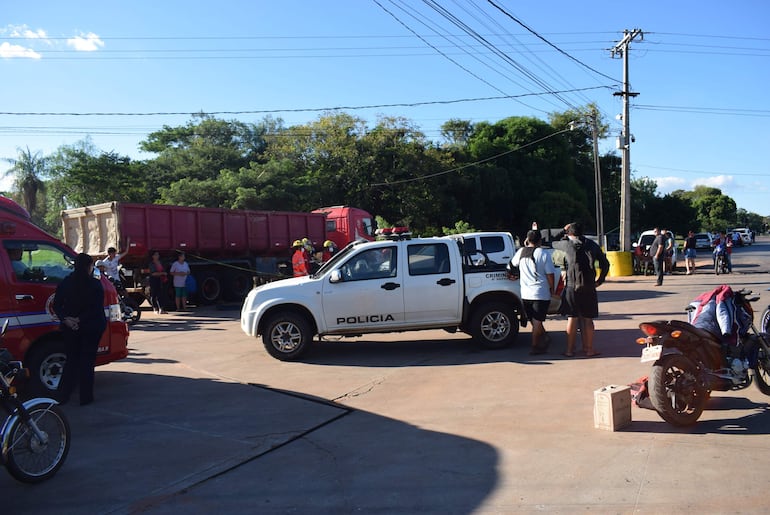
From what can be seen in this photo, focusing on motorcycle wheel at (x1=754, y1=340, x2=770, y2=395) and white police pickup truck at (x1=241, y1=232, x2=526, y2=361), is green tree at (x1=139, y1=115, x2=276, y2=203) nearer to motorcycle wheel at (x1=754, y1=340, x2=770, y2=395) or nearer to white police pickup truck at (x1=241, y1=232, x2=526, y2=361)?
white police pickup truck at (x1=241, y1=232, x2=526, y2=361)

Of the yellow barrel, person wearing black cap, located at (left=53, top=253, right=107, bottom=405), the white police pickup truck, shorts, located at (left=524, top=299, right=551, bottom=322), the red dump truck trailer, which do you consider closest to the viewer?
person wearing black cap, located at (left=53, top=253, right=107, bottom=405)

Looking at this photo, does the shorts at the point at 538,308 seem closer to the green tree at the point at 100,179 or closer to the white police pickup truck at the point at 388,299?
the white police pickup truck at the point at 388,299

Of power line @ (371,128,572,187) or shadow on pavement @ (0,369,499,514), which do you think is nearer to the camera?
shadow on pavement @ (0,369,499,514)

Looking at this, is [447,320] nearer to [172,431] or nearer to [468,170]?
[172,431]

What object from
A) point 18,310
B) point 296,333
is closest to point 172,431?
point 18,310

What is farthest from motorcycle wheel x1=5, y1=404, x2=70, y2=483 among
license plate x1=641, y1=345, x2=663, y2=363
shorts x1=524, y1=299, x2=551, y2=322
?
shorts x1=524, y1=299, x2=551, y2=322

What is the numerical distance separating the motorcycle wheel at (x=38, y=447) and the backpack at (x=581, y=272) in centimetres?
642

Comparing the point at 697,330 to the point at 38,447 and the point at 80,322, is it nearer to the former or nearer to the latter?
the point at 38,447

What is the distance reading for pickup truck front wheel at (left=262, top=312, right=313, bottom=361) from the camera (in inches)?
365

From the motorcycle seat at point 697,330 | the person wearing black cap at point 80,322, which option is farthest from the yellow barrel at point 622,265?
→ the person wearing black cap at point 80,322

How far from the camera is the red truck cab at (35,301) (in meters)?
7.09

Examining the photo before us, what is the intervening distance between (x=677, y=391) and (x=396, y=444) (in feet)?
8.53

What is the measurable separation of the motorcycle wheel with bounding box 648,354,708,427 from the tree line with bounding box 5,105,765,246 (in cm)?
2715

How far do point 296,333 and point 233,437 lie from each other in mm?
3501
